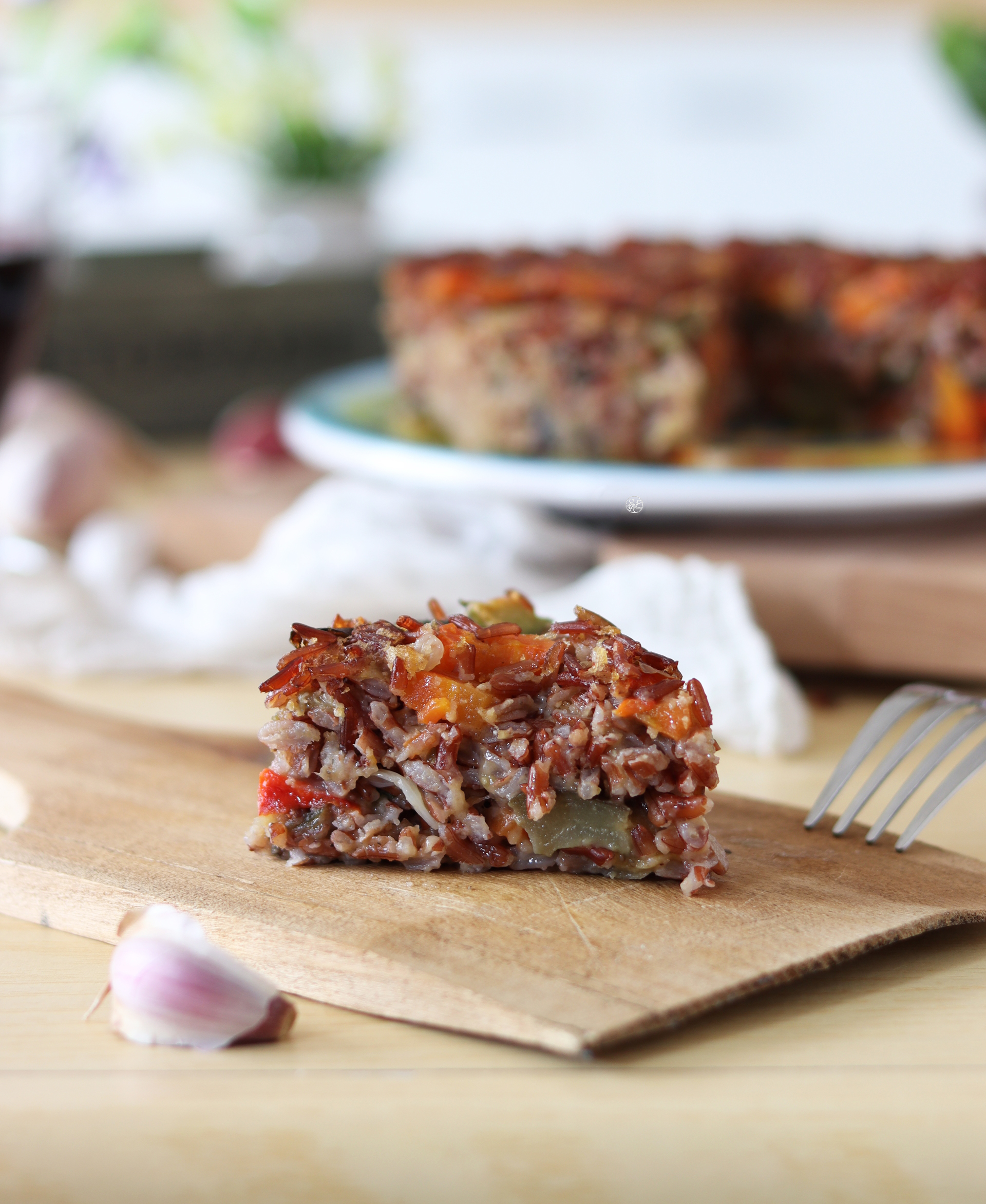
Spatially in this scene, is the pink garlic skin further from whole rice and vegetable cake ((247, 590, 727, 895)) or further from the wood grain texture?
whole rice and vegetable cake ((247, 590, 727, 895))

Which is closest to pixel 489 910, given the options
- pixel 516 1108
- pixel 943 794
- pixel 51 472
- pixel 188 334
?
pixel 516 1108

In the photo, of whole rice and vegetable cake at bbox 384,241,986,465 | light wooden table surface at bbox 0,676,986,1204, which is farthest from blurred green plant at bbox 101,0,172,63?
light wooden table surface at bbox 0,676,986,1204

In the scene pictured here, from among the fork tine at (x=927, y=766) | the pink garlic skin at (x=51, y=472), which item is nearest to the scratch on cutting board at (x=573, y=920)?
the fork tine at (x=927, y=766)

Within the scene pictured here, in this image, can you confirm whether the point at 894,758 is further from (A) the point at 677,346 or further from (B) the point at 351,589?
(A) the point at 677,346

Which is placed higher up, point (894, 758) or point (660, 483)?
point (660, 483)

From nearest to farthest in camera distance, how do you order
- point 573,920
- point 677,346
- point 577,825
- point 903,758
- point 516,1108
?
point 516,1108
point 573,920
point 577,825
point 903,758
point 677,346

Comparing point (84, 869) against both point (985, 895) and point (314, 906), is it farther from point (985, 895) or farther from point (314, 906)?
point (985, 895)

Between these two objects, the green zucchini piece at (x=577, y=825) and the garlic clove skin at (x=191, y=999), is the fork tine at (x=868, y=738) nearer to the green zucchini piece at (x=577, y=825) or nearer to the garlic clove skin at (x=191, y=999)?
the green zucchini piece at (x=577, y=825)
